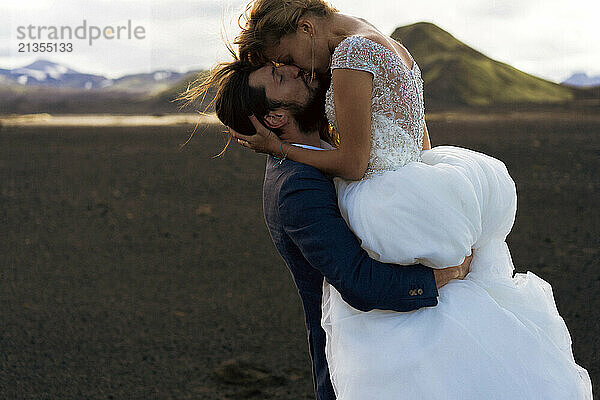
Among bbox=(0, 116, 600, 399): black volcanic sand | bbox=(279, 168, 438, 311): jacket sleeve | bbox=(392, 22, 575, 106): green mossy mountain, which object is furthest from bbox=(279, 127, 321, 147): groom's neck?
bbox=(392, 22, 575, 106): green mossy mountain

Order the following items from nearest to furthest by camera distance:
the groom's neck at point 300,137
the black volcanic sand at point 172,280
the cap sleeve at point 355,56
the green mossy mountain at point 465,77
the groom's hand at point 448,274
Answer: the cap sleeve at point 355,56 → the groom's hand at point 448,274 → the groom's neck at point 300,137 → the black volcanic sand at point 172,280 → the green mossy mountain at point 465,77

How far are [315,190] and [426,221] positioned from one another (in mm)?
396

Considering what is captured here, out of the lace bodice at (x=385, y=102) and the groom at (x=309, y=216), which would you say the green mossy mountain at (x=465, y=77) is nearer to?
the lace bodice at (x=385, y=102)

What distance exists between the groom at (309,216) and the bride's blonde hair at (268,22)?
0.11 m

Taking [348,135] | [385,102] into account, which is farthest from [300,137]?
[385,102]

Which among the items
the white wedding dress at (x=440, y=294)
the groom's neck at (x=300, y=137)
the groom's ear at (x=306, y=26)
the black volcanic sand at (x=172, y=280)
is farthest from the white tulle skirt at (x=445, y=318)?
the black volcanic sand at (x=172, y=280)

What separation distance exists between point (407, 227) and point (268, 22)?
3.16 ft

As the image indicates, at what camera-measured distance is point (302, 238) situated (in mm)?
2217

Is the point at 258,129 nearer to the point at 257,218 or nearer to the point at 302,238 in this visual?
the point at 302,238

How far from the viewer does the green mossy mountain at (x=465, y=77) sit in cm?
5422

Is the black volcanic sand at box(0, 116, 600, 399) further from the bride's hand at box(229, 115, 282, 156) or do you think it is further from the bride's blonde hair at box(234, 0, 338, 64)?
the bride's blonde hair at box(234, 0, 338, 64)

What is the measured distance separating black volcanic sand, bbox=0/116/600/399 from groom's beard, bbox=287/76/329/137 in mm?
3204

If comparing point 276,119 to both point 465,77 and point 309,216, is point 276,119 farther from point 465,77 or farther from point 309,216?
point 465,77

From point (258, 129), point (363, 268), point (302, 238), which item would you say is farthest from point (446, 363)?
point (258, 129)
